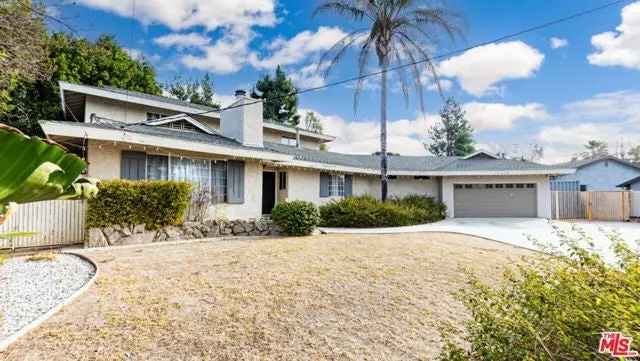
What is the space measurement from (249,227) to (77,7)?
772cm

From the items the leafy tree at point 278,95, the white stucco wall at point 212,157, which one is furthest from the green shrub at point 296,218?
the leafy tree at point 278,95

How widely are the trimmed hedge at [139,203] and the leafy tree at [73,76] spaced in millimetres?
10162

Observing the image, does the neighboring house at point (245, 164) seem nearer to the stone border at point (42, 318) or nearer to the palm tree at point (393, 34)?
the stone border at point (42, 318)

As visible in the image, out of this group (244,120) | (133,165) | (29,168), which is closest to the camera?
(29,168)

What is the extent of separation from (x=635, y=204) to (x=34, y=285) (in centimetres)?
2524

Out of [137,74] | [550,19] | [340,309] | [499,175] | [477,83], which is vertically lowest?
[340,309]

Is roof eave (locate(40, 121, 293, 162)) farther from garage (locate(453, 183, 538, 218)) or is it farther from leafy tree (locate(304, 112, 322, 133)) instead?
leafy tree (locate(304, 112, 322, 133))

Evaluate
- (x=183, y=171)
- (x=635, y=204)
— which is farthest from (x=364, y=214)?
(x=635, y=204)

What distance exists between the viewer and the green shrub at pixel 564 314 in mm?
1793

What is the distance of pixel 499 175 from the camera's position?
17.2 metres

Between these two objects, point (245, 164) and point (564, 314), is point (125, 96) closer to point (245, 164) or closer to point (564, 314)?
point (245, 164)

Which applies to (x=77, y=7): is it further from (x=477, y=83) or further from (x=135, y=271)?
(x=477, y=83)

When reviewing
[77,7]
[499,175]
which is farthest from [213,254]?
[499,175]

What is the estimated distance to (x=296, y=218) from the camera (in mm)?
10836
